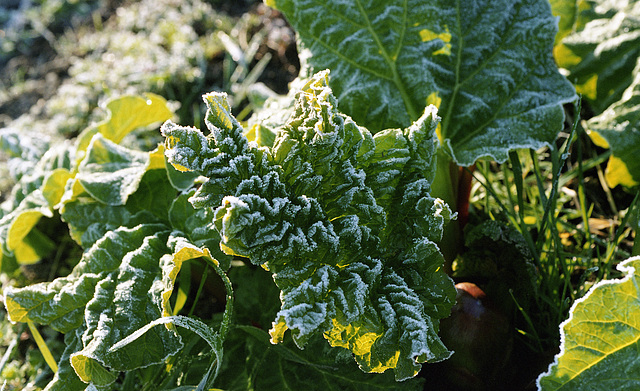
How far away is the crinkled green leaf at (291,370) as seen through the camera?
1.53 metres

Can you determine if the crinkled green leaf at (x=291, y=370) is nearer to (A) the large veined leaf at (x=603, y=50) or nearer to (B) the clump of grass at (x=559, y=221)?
(B) the clump of grass at (x=559, y=221)

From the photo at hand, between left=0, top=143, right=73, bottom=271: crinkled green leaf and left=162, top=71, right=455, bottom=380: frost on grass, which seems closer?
left=162, top=71, right=455, bottom=380: frost on grass

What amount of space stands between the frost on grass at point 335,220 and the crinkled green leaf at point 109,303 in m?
0.39

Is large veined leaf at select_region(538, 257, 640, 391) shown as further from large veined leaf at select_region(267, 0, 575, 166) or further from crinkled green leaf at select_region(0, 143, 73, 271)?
crinkled green leaf at select_region(0, 143, 73, 271)

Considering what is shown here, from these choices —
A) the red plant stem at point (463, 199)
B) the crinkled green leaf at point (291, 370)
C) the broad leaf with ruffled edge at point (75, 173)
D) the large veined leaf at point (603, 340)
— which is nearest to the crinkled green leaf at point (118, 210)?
the broad leaf with ruffled edge at point (75, 173)

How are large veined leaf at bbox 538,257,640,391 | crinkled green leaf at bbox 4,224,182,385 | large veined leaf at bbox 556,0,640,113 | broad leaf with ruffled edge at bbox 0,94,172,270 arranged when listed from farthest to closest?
large veined leaf at bbox 556,0,640,113, broad leaf with ruffled edge at bbox 0,94,172,270, crinkled green leaf at bbox 4,224,182,385, large veined leaf at bbox 538,257,640,391

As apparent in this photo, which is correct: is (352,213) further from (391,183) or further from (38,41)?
(38,41)

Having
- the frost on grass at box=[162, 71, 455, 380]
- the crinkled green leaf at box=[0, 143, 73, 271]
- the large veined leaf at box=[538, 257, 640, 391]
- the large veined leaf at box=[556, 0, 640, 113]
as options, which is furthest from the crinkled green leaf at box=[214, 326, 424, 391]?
the large veined leaf at box=[556, 0, 640, 113]

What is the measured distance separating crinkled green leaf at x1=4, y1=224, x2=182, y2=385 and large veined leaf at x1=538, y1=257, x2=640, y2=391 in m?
0.92

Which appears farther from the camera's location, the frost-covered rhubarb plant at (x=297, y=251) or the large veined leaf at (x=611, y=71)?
the large veined leaf at (x=611, y=71)

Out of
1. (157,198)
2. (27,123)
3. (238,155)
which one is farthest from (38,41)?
(238,155)

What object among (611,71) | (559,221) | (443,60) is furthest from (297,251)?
(611,71)

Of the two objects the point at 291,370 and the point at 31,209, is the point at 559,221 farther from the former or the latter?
the point at 31,209

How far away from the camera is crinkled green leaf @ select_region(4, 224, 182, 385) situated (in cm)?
136
